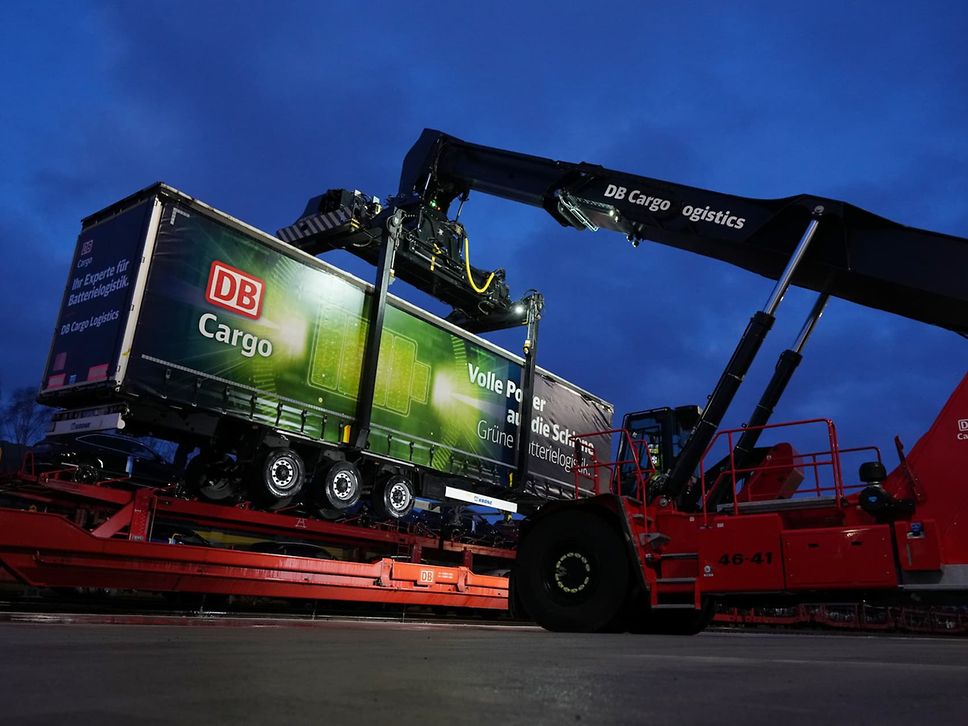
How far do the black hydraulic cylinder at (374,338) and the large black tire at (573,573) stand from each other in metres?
3.79

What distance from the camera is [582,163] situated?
9.98 meters

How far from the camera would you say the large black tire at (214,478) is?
10.3 metres

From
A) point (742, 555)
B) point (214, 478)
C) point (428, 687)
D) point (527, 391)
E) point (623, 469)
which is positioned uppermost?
point (527, 391)

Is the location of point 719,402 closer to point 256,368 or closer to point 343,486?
point 343,486

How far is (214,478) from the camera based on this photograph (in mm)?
10406

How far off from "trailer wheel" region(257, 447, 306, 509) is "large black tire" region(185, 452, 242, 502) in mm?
816

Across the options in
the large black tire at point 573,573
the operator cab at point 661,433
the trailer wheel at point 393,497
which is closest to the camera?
the large black tire at point 573,573

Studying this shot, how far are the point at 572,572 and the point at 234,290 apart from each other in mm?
5863

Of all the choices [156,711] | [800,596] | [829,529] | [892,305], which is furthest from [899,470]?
[156,711]

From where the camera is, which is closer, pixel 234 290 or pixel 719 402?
pixel 719 402

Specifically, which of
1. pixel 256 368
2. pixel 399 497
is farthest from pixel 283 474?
pixel 399 497

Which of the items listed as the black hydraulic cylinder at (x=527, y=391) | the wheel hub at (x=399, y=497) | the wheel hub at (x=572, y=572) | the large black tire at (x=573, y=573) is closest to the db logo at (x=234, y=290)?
the wheel hub at (x=399, y=497)

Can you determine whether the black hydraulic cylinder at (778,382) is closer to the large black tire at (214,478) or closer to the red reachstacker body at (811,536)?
the red reachstacker body at (811,536)

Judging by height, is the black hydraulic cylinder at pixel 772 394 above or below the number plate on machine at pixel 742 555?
above
